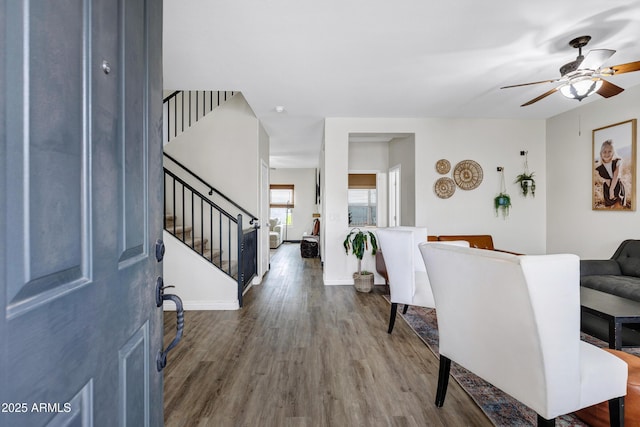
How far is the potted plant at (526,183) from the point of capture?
487cm

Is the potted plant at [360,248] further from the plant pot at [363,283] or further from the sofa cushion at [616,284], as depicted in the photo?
the sofa cushion at [616,284]

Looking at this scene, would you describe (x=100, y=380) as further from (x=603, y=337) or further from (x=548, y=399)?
(x=603, y=337)

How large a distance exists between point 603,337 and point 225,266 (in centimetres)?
406

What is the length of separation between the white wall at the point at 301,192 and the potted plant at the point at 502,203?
21.8 feet

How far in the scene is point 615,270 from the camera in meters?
3.47

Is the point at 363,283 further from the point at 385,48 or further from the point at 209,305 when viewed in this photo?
the point at 385,48

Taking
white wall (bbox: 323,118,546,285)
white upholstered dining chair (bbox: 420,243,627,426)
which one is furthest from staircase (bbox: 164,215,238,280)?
white upholstered dining chair (bbox: 420,243,627,426)

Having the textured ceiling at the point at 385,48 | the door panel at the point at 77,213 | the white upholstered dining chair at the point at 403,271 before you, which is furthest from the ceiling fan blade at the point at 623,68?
the door panel at the point at 77,213

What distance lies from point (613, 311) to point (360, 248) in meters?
2.85

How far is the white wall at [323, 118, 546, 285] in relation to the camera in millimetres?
4895

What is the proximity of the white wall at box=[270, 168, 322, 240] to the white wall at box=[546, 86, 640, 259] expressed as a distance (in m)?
7.16

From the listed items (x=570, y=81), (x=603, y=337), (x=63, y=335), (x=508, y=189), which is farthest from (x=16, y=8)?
(x=508, y=189)

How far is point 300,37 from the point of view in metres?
2.58

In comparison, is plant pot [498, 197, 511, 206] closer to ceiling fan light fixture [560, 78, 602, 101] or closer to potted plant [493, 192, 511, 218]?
potted plant [493, 192, 511, 218]
